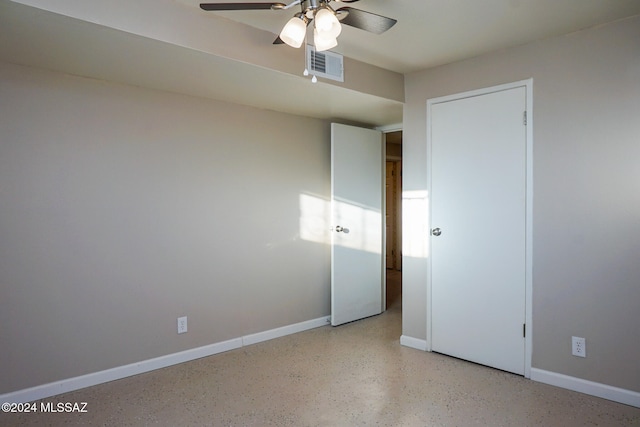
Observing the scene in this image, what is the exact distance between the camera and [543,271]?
2752 millimetres

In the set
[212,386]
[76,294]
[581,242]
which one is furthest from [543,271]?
[76,294]

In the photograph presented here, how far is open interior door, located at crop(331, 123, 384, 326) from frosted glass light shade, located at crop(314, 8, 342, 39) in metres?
2.20

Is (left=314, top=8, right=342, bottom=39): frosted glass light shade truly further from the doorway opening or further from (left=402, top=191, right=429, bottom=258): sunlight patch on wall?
the doorway opening

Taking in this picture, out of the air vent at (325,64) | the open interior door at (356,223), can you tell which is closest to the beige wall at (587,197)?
the air vent at (325,64)

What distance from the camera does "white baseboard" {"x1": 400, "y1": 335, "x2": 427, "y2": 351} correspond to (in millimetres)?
3375

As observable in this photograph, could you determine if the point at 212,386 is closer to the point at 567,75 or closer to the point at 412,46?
the point at 412,46

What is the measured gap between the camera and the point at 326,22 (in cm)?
170

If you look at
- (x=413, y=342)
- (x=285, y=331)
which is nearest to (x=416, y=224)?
(x=413, y=342)

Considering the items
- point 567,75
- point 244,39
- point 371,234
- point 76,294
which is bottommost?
point 76,294

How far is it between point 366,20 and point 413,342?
259 cm

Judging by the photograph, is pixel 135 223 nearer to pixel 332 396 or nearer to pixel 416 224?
pixel 332 396

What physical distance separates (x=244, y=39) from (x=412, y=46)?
1174 mm

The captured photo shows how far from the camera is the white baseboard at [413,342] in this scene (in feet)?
11.1

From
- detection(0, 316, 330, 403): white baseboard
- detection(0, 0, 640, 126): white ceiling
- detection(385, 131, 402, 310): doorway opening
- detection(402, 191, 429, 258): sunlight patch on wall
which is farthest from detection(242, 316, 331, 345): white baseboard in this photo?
detection(385, 131, 402, 310): doorway opening
